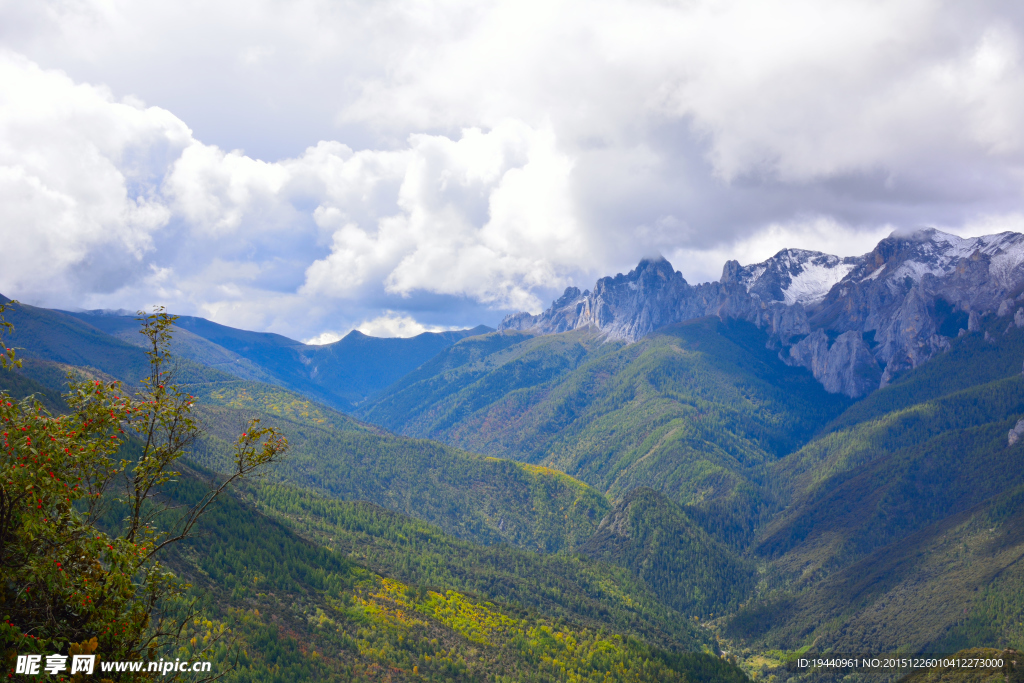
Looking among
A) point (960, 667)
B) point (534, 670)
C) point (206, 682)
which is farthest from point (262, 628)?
point (960, 667)

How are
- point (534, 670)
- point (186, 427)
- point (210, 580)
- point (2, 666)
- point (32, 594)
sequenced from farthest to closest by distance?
point (534, 670), point (210, 580), point (186, 427), point (32, 594), point (2, 666)

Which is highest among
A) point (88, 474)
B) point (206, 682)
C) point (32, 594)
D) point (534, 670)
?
point (88, 474)

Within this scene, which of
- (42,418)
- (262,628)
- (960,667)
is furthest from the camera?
(262,628)

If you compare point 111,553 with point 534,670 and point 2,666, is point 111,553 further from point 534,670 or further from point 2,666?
point 534,670

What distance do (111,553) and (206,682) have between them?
7.65 meters

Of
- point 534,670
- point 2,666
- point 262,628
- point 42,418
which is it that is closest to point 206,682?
point 2,666

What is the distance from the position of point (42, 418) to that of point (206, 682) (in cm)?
1376

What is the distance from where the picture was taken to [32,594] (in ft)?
81.9

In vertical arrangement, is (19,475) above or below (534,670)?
above

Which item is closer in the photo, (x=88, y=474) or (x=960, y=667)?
(x=88, y=474)

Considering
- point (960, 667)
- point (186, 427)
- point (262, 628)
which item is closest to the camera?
point (186, 427)

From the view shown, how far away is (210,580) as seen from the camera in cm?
17275

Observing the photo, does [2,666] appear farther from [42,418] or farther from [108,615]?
[42,418]

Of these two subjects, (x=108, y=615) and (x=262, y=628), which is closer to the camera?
(x=108, y=615)
